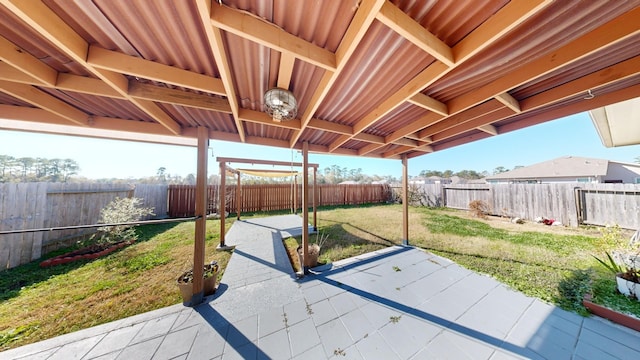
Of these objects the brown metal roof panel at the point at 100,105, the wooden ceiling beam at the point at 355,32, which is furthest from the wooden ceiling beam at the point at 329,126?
the brown metal roof panel at the point at 100,105

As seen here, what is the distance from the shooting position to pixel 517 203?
671cm

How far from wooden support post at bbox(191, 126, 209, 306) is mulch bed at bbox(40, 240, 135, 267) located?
306 cm

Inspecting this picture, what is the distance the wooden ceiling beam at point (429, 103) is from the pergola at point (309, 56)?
2 cm

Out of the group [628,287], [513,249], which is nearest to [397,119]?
[628,287]

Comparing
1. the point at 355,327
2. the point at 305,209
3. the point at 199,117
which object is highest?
the point at 199,117

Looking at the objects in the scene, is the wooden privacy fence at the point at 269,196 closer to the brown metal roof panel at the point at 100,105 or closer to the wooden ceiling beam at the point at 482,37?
the brown metal roof panel at the point at 100,105

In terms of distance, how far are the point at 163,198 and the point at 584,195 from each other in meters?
14.3

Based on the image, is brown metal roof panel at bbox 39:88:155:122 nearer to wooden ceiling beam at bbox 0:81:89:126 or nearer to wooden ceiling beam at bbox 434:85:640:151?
wooden ceiling beam at bbox 0:81:89:126

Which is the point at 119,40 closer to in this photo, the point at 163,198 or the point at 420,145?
the point at 420,145

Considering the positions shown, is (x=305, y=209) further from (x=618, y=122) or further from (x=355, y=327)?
(x=618, y=122)

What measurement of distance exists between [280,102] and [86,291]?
3.70m

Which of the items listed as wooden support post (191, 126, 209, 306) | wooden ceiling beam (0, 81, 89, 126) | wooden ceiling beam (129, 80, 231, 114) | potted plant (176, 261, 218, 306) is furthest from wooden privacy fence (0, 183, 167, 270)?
wooden ceiling beam (129, 80, 231, 114)

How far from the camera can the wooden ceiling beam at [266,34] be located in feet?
3.15

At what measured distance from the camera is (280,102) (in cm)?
174
